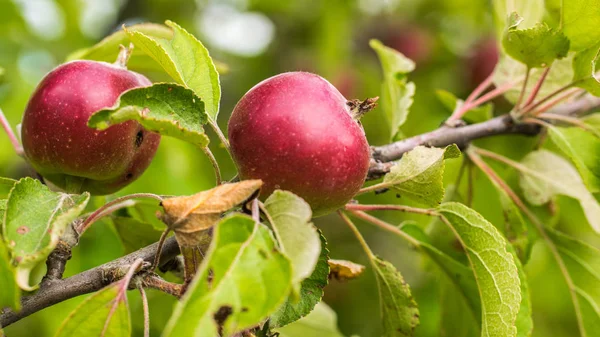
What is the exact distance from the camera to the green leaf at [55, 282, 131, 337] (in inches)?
32.5

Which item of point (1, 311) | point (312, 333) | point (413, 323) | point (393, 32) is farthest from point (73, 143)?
point (393, 32)

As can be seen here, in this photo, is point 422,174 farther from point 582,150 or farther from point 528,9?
point 528,9

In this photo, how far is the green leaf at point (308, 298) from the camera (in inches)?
38.7

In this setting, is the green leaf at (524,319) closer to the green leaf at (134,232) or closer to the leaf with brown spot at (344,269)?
the leaf with brown spot at (344,269)

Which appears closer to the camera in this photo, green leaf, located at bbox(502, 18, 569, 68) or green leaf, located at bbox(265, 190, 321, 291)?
green leaf, located at bbox(265, 190, 321, 291)

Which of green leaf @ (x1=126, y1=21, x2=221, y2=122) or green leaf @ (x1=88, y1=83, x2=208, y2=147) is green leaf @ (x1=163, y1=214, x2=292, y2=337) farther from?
green leaf @ (x1=126, y1=21, x2=221, y2=122)

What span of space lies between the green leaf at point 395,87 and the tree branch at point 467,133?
0.09 meters

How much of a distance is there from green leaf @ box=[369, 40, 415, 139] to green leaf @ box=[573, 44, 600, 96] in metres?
0.34

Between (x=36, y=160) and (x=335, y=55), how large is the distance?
2108mm

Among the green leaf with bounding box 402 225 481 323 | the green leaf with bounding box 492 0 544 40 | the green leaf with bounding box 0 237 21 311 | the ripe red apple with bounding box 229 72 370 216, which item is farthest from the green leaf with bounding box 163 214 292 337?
the green leaf with bounding box 492 0 544 40

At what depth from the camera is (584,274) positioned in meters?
1.44

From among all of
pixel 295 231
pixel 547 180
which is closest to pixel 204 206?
pixel 295 231

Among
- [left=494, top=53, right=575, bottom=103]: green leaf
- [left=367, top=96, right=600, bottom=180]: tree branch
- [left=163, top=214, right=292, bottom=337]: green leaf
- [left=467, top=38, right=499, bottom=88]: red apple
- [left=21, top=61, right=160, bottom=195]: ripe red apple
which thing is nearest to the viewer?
[left=163, top=214, right=292, bottom=337]: green leaf

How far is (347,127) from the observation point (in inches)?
35.3
